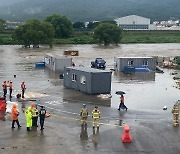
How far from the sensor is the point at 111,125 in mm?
21891

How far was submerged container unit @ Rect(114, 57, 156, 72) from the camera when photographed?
4559 centimetres

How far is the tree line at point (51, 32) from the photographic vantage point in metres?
85.5

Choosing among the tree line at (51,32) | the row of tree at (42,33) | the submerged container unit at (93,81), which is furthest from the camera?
the tree line at (51,32)

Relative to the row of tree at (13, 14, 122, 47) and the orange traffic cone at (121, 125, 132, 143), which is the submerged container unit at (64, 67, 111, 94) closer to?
the orange traffic cone at (121, 125, 132, 143)

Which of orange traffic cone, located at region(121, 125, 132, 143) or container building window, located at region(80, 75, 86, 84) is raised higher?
container building window, located at region(80, 75, 86, 84)

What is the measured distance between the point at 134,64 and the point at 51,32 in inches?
1738

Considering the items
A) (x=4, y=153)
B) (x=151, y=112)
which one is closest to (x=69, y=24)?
(x=151, y=112)

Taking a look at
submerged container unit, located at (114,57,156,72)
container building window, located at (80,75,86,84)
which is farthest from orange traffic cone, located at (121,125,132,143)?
submerged container unit, located at (114,57,156,72)

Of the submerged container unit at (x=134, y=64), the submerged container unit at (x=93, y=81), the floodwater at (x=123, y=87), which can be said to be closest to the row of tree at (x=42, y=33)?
the floodwater at (x=123, y=87)

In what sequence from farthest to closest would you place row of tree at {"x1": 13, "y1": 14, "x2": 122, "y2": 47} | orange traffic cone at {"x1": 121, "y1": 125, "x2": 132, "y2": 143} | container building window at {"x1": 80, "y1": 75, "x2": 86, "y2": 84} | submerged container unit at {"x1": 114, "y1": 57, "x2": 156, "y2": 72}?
row of tree at {"x1": 13, "y1": 14, "x2": 122, "y2": 47} < submerged container unit at {"x1": 114, "y1": 57, "x2": 156, "y2": 72} < container building window at {"x1": 80, "y1": 75, "x2": 86, "y2": 84} < orange traffic cone at {"x1": 121, "y1": 125, "x2": 132, "y2": 143}

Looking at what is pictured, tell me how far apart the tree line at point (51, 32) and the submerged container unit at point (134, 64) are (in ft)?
135

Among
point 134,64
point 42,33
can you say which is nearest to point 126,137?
point 134,64

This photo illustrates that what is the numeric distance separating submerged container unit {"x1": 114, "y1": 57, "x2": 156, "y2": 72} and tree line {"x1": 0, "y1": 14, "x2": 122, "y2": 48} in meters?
41.1

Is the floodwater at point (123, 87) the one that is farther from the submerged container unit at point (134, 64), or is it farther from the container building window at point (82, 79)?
the submerged container unit at point (134, 64)
